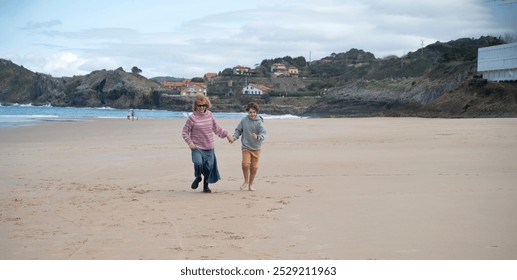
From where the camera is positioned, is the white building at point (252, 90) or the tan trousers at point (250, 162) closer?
the tan trousers at point (250, 162)

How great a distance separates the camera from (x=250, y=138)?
28.6ft

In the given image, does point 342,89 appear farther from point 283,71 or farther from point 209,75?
point 209,75

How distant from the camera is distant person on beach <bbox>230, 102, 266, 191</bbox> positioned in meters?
8.62

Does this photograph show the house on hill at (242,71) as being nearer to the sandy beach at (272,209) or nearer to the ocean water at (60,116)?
the ocean water at (60,116)

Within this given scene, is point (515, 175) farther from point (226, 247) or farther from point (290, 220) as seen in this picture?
point (226, 247)

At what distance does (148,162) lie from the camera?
12.4m

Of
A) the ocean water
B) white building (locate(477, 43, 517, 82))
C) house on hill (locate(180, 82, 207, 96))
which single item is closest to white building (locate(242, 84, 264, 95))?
house on hill (locate(180, 82, 207, 96))

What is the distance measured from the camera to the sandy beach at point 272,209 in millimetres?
4770

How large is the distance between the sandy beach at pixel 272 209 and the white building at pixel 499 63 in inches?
1296

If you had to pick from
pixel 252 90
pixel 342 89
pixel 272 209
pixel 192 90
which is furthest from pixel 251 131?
pixel 192 90

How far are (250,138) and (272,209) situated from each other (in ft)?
6.74

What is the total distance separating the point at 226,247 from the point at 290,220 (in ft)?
4.29

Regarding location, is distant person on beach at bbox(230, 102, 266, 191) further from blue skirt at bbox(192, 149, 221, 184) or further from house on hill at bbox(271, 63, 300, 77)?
house on hill at bbox(271, 63, 300, 77)

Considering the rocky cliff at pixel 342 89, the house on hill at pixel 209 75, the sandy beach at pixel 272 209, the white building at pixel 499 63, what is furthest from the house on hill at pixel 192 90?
the sandy beach at pixel 272 209
